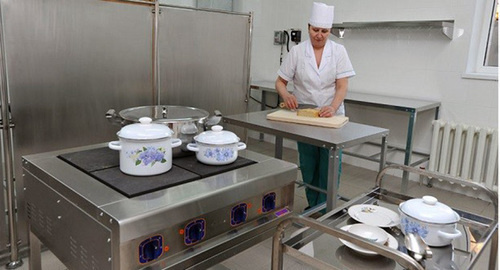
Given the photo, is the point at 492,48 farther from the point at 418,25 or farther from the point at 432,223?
the point at 432,223

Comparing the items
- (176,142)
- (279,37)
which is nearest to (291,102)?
(176,142)

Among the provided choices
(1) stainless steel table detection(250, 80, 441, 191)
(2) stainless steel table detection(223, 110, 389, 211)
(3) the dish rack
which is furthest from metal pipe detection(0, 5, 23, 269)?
(1) stainless steel table detection(250, 80, 441, 191)

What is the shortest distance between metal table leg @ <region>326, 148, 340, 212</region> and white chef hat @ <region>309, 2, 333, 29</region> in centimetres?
85

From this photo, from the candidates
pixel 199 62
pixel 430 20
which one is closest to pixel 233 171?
pixel 199 62

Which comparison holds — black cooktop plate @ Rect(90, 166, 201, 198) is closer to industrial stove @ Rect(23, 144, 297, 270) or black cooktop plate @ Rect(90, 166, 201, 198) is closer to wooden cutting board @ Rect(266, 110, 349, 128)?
industrial stove @ Rect(23, 144, 297, 270)

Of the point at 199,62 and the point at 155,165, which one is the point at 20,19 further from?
the point at 155,165

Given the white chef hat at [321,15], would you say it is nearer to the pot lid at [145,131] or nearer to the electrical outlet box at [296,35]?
the pot lid at [145,131]

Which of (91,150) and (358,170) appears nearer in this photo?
(91,150)

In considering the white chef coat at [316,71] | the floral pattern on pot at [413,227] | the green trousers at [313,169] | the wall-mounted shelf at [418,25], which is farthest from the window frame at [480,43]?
the floral pattern on pot at [413,227]

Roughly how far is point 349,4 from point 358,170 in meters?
1.61

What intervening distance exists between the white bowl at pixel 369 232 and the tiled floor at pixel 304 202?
78 centimetres

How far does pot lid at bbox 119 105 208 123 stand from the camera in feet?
4.09

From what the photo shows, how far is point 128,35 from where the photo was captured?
7.86ft

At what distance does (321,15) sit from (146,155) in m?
1.60
